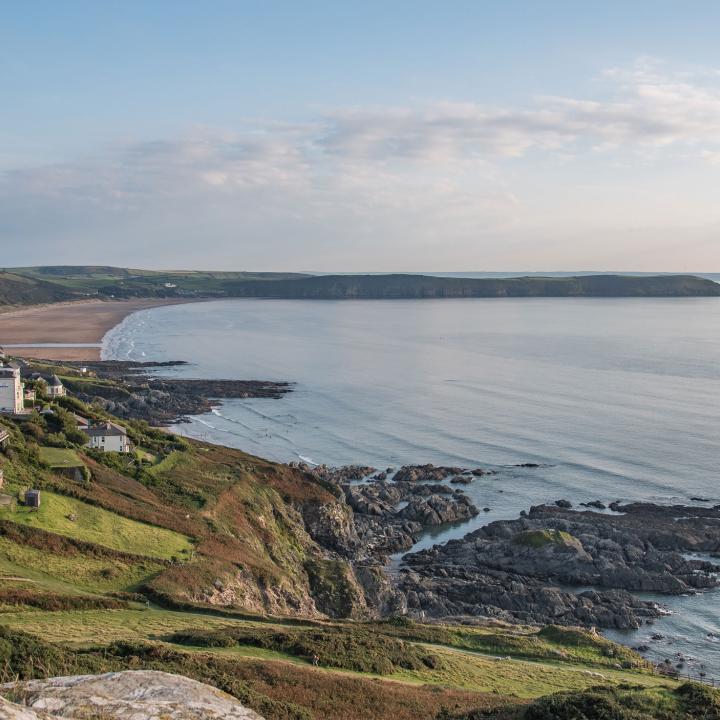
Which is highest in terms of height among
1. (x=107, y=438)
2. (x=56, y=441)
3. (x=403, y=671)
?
(x=56, y=441)

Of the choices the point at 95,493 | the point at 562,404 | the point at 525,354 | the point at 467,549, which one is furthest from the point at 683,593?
the point at 525,354

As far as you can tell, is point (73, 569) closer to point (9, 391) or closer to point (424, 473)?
point (9, 391)

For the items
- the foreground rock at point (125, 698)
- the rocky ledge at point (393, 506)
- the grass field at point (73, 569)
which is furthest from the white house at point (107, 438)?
the foreground rock at point (125, 698)

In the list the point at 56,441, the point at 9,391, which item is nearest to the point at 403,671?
the point at 56,441

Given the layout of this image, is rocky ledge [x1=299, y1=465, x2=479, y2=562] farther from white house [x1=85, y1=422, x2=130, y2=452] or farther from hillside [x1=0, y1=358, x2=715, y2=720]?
white house [x1=85, y1=422, x2=130, y2=452]

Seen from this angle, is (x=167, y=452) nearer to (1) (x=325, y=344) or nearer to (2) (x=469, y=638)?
(2) (x=469, y=638)

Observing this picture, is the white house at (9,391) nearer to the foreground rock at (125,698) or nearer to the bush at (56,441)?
the bush at (56,441)
